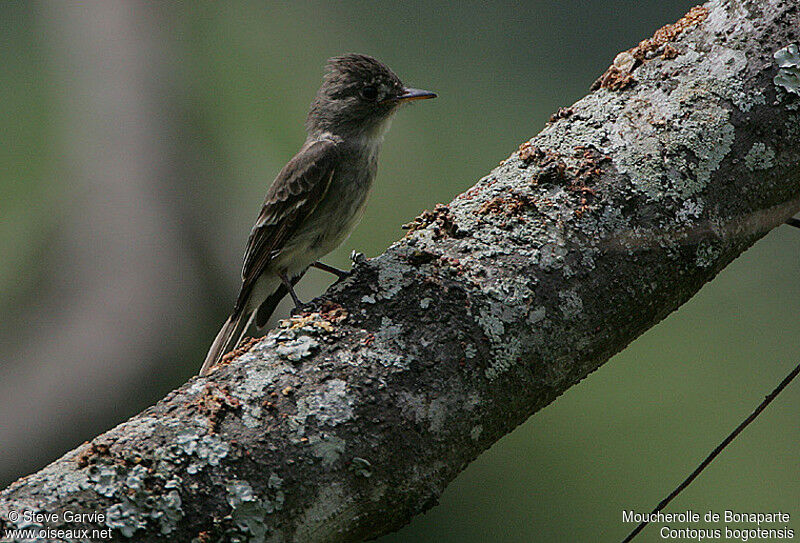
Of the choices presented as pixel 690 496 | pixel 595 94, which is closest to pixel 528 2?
pixel 690 496

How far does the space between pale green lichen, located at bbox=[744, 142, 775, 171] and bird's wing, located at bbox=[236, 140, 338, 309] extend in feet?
6.21

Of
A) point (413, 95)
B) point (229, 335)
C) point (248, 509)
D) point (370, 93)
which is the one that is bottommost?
point (248, 509)

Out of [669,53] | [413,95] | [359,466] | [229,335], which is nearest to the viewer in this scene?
[359,466]

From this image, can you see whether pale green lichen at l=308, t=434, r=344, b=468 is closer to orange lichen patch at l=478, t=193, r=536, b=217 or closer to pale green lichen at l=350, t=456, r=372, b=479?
pale green lichen at l=350, t=456, r=372, b=479

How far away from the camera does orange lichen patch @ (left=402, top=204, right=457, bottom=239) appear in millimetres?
2051

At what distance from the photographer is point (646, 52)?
2.21 m

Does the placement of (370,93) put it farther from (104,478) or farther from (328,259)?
(104,478)

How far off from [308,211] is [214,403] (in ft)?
6.03

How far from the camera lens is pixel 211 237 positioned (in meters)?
6.08

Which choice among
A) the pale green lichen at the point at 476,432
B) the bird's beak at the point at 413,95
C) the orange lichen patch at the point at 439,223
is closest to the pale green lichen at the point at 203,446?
the pale green lichen at the point at 476,432

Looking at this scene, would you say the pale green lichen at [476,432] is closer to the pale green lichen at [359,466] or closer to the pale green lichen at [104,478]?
the pale green lichen at [359,466]

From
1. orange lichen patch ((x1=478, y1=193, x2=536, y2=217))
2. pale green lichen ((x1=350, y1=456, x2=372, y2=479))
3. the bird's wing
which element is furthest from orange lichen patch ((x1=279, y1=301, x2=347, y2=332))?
the bird's wing

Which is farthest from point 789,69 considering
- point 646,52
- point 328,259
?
point 328,259

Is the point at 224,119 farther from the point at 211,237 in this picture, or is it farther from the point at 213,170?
the point at 211,237
